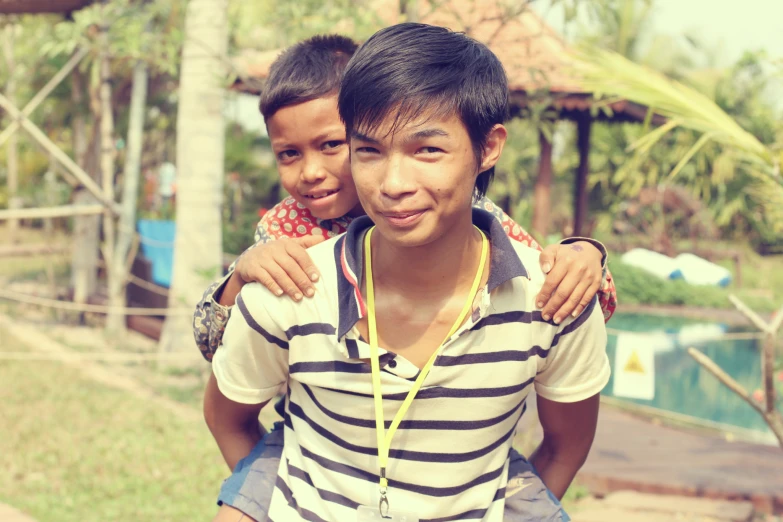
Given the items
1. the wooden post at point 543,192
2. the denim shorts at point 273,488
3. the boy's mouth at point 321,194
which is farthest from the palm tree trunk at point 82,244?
the denim shorts at point 273,488

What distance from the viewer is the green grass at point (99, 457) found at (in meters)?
4.44

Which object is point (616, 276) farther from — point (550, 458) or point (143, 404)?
point (550, 458)

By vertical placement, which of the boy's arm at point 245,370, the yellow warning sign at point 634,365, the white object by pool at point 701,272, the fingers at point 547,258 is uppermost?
the fingers at point 547,258

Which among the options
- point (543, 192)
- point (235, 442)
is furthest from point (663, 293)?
point (235, 442)

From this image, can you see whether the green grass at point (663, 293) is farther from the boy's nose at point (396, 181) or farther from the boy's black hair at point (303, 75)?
the boy's nose at point (396, 181)

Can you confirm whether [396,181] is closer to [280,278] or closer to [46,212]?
[280,278]

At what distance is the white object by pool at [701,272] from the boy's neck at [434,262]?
50.8ft

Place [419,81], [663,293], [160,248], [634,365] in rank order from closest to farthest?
[419,81] → [634,365] → [160,248] → [663,293]

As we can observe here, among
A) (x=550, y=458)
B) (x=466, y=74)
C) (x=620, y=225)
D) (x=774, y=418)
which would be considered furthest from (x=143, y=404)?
(x=620, y=225)

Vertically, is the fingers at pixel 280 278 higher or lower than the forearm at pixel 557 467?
higher

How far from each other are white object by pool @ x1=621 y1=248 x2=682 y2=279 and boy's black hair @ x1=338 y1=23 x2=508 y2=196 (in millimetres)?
14908

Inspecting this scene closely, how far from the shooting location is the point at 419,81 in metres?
1.57

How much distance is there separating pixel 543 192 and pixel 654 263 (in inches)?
275

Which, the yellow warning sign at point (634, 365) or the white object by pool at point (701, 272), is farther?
the white object by pool at point (701, 272)
